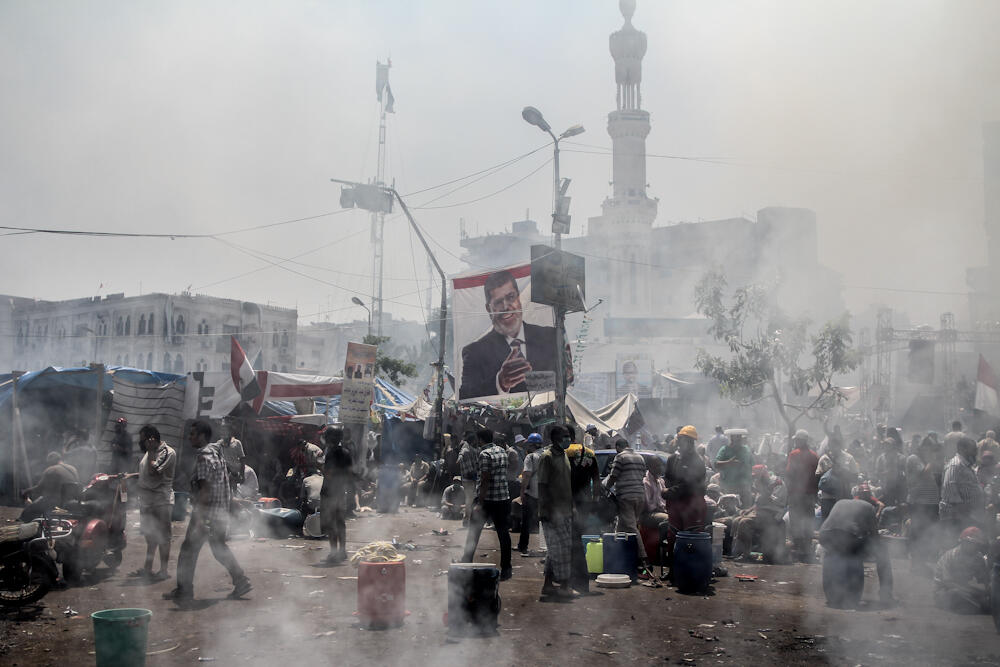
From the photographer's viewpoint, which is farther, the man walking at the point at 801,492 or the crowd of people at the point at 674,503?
the man walking at the point at 801,492

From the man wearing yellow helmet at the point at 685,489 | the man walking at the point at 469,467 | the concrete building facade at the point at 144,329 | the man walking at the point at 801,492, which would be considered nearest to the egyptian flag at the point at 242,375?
the man walking at the point at 469,467

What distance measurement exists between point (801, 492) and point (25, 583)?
8.51 metres

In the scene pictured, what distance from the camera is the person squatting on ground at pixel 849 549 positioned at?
6.91 meters

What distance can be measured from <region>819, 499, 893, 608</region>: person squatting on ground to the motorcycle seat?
7.24 m

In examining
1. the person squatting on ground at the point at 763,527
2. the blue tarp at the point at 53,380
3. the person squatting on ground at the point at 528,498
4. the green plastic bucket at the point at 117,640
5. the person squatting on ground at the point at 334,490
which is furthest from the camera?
the blue tarp at the point at 53,380

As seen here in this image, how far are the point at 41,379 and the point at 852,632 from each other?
14528 mm

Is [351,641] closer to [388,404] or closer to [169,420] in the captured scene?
[169,420]

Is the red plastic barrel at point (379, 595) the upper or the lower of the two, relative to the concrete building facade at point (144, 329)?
lower

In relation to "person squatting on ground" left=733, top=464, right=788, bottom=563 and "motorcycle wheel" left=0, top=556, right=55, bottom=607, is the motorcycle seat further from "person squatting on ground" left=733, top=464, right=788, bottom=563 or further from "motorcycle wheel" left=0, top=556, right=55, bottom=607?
"person squatting on ground" left=733, top=464, right=788, bottom=563

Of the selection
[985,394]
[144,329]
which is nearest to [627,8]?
[144,329]

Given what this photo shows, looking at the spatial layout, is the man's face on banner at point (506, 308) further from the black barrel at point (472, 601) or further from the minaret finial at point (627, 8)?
the minaret finial at point (627, 8)

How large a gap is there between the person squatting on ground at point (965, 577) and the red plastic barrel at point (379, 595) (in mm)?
4970

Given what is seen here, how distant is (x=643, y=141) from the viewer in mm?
61219

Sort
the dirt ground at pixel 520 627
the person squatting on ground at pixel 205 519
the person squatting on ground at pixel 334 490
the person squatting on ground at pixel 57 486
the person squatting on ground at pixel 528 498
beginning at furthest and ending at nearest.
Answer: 1. the person squatting on ground at pixel 528 498
2. the person squatting on ground at pixel 334 490
3. the person squatting on ground at pixel 57 486
4. the person squatting on ground at pixel 205 519
5. the dirt ground at pixel 520 627
